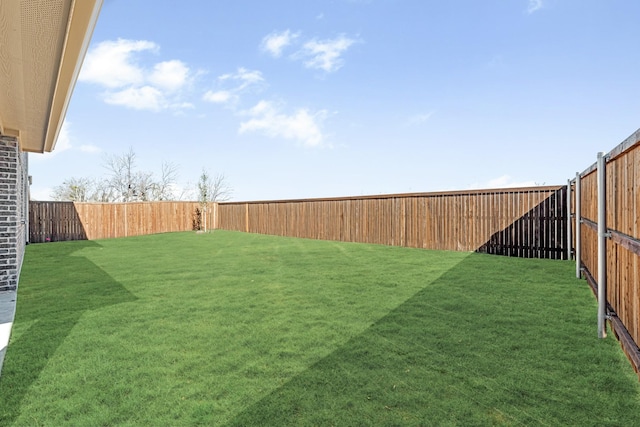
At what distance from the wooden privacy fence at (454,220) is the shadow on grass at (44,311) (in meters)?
7.93

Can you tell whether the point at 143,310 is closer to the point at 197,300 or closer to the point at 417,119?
the point at 197,300

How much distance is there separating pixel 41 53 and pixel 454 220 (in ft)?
30.2

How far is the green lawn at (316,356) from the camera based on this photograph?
82.9 inches

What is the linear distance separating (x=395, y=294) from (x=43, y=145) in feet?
28.3

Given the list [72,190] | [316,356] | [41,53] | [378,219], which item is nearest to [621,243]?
[316,356]

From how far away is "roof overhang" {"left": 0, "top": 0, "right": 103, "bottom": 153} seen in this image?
2.74 m

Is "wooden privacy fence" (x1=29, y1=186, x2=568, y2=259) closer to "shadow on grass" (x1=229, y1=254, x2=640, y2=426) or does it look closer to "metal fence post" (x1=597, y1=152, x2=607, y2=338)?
"shadow on grass" (x1=229, y1=254, x2=640, y2=426)

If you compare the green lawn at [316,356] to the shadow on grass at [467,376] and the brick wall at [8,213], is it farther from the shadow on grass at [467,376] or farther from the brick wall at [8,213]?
the brick wall at [8,213]

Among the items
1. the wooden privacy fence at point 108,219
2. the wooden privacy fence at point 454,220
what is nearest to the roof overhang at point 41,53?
the wooden privacy fence at point 454,220

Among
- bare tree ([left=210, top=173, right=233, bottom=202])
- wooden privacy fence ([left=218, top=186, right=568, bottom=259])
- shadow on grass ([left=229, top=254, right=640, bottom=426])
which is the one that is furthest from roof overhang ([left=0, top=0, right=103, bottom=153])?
bare tree ([left=210, top=173, right=233, bottom=202])

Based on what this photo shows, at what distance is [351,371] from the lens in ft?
8.52

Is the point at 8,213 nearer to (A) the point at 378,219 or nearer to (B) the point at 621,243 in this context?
(B) the point at 621,243

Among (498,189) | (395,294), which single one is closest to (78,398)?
(395,294)

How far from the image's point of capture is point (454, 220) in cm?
998
